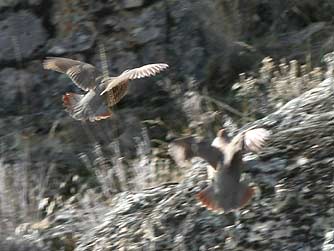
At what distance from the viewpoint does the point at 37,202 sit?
249 inches

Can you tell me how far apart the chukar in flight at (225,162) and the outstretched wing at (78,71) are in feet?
4.26

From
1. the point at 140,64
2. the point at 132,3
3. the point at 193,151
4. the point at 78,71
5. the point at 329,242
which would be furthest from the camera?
the point at 132,3

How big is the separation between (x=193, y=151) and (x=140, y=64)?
2.62 meters

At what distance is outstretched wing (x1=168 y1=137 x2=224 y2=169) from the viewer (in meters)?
4.91

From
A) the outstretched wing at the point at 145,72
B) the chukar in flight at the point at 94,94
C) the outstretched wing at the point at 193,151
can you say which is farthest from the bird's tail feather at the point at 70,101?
the outstretched wing at the point at 193,151

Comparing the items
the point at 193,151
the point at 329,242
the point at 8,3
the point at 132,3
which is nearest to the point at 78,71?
the point at 193,151

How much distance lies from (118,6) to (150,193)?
8.36 ft

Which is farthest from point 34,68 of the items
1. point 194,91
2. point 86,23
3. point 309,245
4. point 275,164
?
point 309,245

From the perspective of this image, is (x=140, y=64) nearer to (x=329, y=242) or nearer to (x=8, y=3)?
(x=8, y=3)

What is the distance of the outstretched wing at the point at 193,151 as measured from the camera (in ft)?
16.1

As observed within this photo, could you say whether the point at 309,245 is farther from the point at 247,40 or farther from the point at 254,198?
the point at 247,40

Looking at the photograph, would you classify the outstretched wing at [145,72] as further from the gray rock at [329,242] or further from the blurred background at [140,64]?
the gray rock at [329,242]

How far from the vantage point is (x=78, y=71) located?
6.18 meters

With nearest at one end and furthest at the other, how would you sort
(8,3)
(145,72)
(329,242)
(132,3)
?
(329,242) → (145,72) → (132,3) → (8,3)
